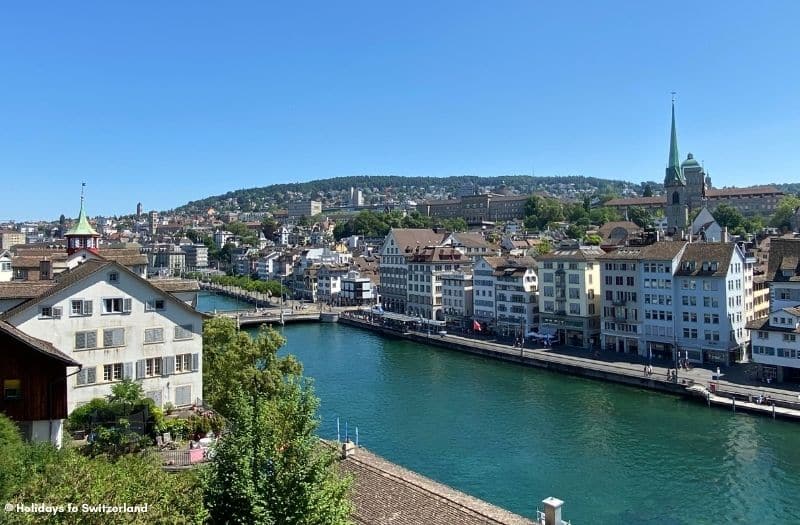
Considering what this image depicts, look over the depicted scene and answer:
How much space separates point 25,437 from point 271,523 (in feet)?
32.9

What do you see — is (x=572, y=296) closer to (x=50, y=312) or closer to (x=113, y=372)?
(x=113, y=372)

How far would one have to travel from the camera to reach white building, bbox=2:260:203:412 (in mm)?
22328

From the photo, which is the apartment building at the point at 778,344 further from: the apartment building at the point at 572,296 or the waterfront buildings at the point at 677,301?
the apartment building at the point at 572,296

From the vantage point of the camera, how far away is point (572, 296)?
6019 centimetres

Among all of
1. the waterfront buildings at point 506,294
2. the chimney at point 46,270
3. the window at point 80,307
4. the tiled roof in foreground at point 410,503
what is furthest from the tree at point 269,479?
the waterfront buildings at point 506,294

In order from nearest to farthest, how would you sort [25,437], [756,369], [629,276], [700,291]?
Answer: [25,437], [756,369], [700,291], [629,276]

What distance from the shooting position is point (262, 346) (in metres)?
28.7

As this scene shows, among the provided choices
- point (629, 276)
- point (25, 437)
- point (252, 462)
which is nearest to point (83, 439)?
point (25, 437)

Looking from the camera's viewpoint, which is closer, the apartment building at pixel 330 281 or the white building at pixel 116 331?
the white building at pixel 116 331

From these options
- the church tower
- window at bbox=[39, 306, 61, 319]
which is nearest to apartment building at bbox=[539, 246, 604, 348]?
window at bbox=[39, 306, 61, 319]

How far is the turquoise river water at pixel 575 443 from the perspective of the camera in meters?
25.9

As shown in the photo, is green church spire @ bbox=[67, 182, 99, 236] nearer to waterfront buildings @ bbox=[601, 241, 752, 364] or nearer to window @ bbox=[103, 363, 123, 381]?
window @ bbox=[103, 363, 123, 381]

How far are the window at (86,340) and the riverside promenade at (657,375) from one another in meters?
33.6

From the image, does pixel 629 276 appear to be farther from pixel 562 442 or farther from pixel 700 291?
pixel 562 442
